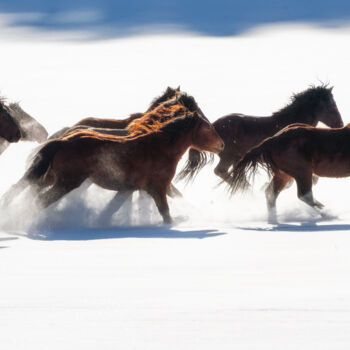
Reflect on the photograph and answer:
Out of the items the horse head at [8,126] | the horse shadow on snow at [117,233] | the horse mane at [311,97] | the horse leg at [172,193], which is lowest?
the horse shadow on snow at [117,233]

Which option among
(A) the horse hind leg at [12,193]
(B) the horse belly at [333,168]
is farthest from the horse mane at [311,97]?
(A) the horse hind leg at [12,193]

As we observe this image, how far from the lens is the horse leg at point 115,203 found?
10.0 meters

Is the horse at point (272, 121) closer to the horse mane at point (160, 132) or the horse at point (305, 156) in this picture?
the horse at point (305, 156)

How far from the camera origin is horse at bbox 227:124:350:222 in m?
10.4

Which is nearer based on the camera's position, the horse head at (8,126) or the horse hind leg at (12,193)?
the horse hind leg at (12,193)

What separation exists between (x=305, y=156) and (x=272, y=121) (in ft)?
10.9

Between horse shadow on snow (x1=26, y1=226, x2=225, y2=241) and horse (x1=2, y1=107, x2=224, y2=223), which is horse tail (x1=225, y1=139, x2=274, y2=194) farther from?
horse shadow on snow (x1=26, y1=226, x2=225, y2=241)

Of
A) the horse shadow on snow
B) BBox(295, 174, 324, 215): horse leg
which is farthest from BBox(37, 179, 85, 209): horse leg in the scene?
BBox(295, 174, 324, 215): horse leg

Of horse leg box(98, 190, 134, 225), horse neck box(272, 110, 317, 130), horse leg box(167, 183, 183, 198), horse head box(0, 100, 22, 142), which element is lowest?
horse leg box(98, 190, 134, 225)

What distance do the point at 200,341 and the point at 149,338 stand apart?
0.29 m

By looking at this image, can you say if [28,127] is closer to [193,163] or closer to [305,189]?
[193,163]

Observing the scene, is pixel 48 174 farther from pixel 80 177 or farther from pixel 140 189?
pixel 140 189

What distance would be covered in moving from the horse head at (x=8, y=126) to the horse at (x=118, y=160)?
1.08m

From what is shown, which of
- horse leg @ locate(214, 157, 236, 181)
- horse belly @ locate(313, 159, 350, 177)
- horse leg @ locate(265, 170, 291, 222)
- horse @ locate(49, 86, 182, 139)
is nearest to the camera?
horse belly @ locate(313, 159, 350, 177)
